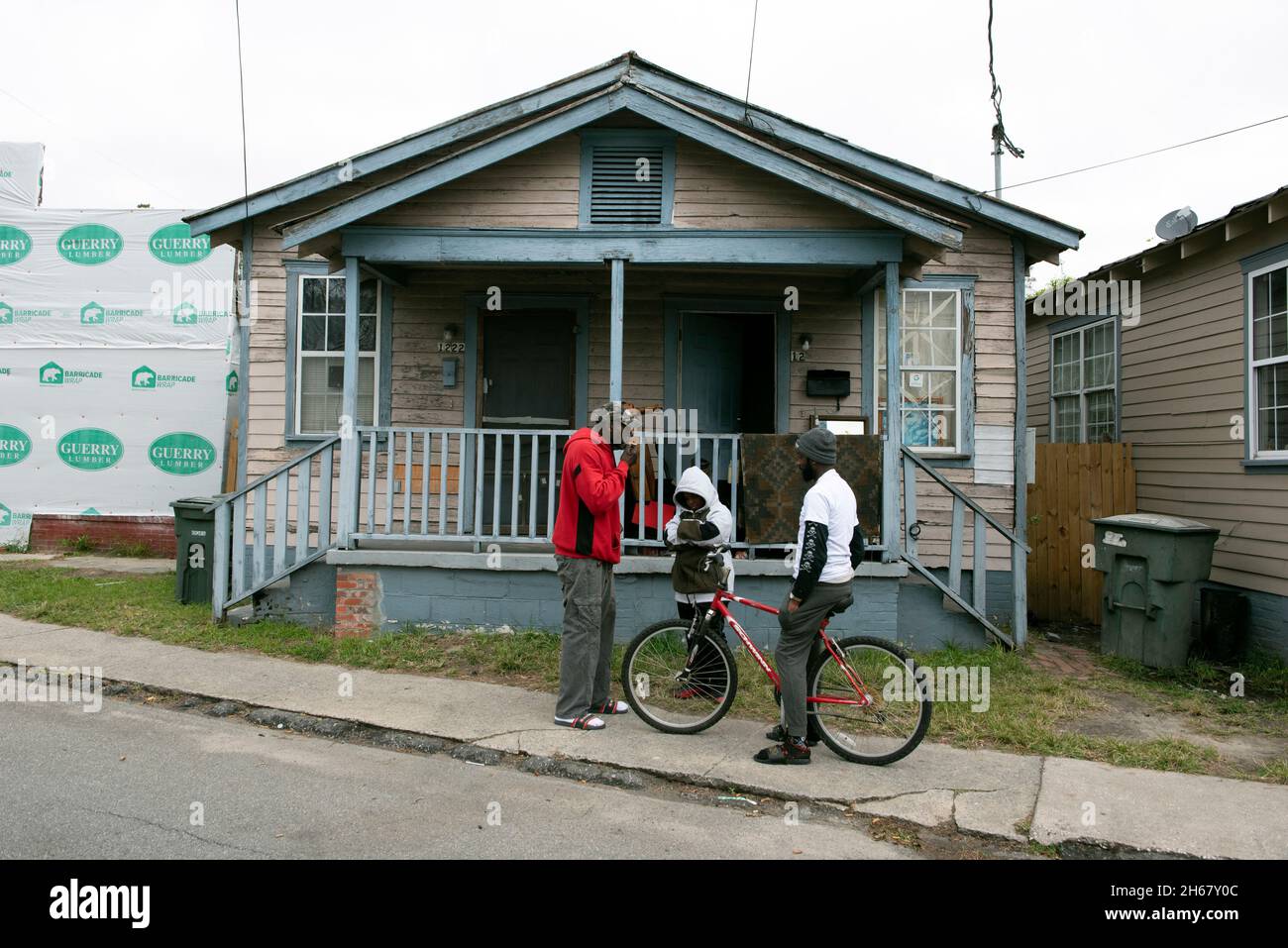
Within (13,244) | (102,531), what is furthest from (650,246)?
(13,244)

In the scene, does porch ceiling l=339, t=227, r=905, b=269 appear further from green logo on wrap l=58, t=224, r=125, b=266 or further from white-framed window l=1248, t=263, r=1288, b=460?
green logo on wrap l=58, t=224, r=125, b=266

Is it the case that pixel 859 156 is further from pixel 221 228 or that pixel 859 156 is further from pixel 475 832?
pixel 475 832

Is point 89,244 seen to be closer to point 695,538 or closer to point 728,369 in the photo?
point 728,369

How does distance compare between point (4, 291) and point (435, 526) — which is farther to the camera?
point (4, 291)

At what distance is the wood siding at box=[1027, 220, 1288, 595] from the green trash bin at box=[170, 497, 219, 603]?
32.9 ft

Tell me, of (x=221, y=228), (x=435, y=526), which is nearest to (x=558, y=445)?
(x=435, y=526)

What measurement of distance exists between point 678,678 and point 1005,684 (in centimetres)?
293

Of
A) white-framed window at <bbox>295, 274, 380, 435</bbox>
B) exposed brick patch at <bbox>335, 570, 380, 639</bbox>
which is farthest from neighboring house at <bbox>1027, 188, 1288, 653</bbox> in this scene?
white-framed window at <bbox>295, 274, 380, 435</bbox>

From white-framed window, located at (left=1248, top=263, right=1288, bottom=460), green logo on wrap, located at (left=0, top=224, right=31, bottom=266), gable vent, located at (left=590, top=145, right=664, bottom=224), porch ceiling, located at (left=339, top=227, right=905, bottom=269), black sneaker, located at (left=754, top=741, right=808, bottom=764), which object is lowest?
black sneaker, located at (left=754, top=741, right=808, bottom=764)

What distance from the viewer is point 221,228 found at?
9.41 meters

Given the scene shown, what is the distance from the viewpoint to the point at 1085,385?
12555mm

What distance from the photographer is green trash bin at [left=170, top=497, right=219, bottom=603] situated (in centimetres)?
938
